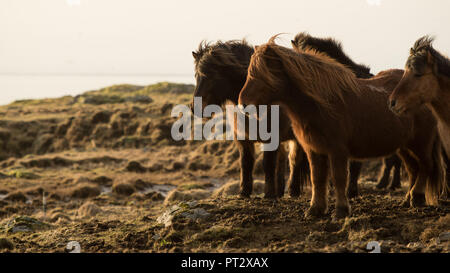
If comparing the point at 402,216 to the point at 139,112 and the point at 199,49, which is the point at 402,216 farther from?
the point at 139,112

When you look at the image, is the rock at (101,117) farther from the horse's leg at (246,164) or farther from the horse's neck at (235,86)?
the horse's neck at (235,86)

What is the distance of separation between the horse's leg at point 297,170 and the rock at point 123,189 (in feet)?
31.7

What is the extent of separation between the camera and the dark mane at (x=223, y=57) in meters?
8.60

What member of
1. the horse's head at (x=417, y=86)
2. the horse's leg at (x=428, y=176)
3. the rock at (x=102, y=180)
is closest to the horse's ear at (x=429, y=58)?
the horse's head at (x=417, y=86)

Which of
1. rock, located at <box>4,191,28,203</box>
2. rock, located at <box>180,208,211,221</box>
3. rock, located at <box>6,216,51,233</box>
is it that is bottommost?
rock, located at <box>4,191,28,203</box>

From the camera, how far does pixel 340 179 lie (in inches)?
268

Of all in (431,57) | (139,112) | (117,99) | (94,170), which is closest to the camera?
(431,57)

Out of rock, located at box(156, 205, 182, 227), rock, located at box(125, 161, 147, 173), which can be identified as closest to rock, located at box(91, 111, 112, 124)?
rock, located at box(125, 161, 147, 173)

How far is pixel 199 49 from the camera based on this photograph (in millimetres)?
9008

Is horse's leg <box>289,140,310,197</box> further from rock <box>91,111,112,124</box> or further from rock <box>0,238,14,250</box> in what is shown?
rock <box>91,111,112,124</box>

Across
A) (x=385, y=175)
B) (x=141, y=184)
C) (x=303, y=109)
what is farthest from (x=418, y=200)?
(x=141, y=184)

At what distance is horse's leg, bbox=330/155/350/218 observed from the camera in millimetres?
6719

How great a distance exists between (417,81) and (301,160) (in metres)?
3.82

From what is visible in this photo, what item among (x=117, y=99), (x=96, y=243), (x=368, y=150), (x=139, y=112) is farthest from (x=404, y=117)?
(x=117, y=99)
